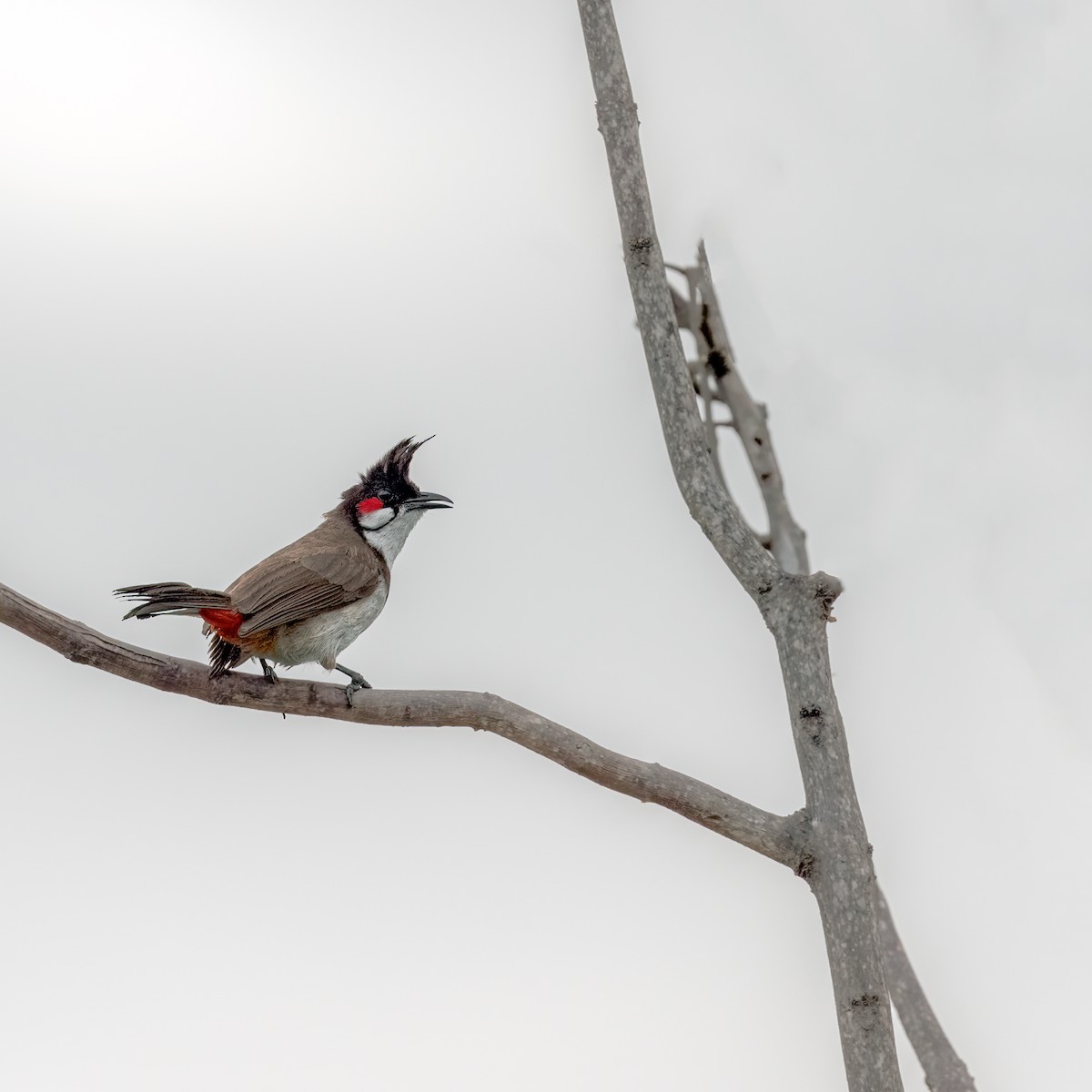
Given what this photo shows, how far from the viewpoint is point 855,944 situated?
2.16m

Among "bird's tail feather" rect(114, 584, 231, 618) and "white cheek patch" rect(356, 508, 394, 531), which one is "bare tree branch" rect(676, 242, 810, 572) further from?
"bird's tail feather" rect(114, 584, 231, 618)

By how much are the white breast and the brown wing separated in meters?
0.02

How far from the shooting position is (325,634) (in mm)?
2324

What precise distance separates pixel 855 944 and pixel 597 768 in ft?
1.66

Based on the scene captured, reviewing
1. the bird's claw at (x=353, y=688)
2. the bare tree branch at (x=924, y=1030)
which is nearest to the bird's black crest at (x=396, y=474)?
the bird's claw at (x=353, y=688)

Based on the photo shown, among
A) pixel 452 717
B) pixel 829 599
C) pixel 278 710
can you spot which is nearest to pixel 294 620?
pixel 278 710

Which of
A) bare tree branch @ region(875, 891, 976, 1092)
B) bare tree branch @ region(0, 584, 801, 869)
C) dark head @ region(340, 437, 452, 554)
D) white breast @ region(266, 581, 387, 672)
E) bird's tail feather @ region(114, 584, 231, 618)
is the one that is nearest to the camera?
bird's tail feather @ region(114, 584, 231, 618)

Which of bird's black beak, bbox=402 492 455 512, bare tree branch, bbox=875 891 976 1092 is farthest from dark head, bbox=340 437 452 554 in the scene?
bare tree branch, bbox=875 891 976 1092

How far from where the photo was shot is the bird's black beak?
2.55m

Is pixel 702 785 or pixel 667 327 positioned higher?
pixel 667 327

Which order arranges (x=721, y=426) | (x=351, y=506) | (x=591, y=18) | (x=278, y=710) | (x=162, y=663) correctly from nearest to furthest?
(x=162, y=663) → (x=278, y=710) → (x=591, y=18) → (x=351, y=506) → (x=721, y=426)

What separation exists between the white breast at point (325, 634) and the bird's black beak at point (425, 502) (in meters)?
0.19

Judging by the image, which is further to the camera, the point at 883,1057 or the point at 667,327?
the point at 667,327

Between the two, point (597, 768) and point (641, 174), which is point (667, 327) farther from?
point (597, 768)
